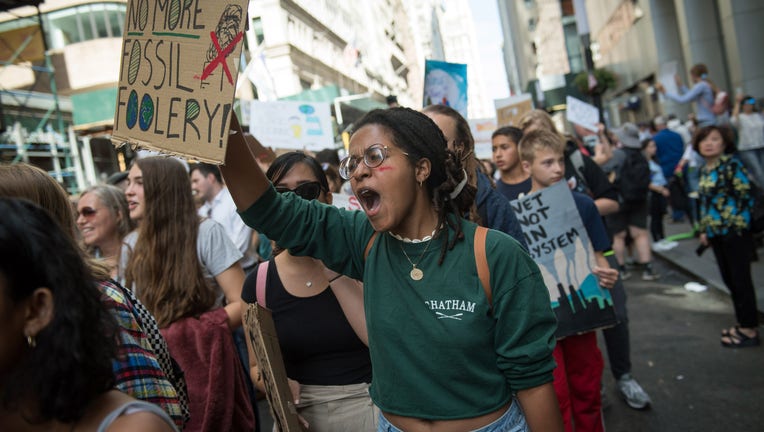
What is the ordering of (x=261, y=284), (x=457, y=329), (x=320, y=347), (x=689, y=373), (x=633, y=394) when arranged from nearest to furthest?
(x=457, y=329) → (x=320, y=347) → (x=261, y=284) → (x=633, y=394) → (x=689, y=373)

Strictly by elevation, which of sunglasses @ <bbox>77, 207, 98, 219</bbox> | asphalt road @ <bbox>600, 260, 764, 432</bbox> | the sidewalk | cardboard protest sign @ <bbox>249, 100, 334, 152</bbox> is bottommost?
asphalt road @ <bbox>600, 260, 764, 432</bbox>

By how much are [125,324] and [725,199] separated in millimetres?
5364

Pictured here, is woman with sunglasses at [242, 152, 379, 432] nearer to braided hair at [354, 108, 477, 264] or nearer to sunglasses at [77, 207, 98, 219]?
braided hair at [354, 108, 477, 264]

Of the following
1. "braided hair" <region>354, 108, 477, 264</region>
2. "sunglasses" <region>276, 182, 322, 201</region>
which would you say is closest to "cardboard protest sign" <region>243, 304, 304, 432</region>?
"sunglasses" <region>276, 182, 322, 201</region>

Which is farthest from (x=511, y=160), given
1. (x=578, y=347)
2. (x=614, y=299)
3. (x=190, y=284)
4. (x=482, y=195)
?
(x=190, y=284)

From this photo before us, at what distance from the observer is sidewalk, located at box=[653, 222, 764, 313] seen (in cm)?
742

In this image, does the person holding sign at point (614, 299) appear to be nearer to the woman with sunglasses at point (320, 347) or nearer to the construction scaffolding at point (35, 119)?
the woman with sunglasses at point (320, 347)

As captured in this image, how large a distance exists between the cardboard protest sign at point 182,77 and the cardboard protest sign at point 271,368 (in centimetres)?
81

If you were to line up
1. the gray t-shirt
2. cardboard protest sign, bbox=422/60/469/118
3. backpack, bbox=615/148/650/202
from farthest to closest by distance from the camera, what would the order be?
backpack, bbox=615/148/650/202, cardboard protest sign, bbox=422/60/469/118, the gray t-shirt

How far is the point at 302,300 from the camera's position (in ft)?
9.00

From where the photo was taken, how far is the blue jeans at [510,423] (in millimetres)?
1956

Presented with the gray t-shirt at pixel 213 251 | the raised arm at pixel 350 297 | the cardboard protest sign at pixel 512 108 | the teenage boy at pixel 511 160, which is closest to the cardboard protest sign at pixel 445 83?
the teenage boy at pixel 511 160

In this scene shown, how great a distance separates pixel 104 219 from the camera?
3.83 m

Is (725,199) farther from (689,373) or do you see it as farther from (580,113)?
(580,113)
